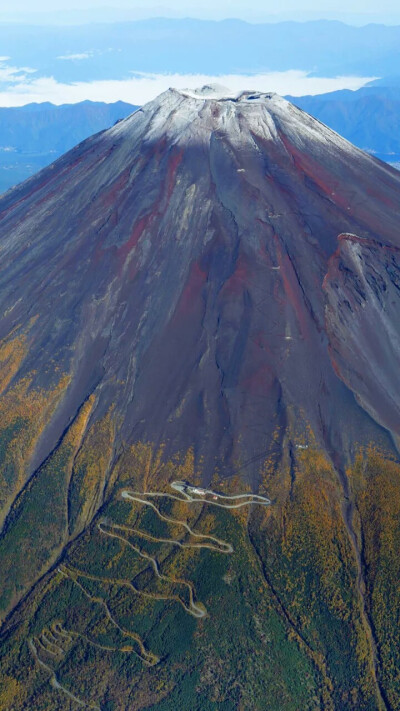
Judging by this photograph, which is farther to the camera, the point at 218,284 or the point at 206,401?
the point at 218,284

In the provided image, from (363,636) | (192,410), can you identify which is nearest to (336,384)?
(192,410)

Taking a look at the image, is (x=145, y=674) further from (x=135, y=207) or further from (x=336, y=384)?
(x=135, y=207)

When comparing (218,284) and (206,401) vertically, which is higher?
(218,284)

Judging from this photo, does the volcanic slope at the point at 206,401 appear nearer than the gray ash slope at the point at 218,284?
Yes

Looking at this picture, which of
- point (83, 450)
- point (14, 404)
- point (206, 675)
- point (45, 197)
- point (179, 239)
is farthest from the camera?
point (45, 197)
